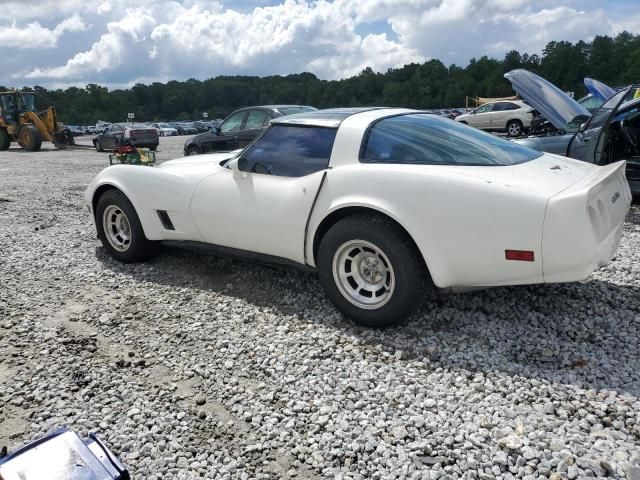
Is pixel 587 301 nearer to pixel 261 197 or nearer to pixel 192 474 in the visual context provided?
pixel 261 197

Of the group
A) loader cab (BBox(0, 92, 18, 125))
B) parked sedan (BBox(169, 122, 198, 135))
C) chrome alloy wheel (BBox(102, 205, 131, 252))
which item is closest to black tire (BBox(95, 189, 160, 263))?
chrome alloy wheel (BBox(102, 205, 131, 252))

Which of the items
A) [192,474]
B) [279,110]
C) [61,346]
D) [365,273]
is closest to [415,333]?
[365,273]

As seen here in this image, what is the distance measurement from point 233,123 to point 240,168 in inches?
297

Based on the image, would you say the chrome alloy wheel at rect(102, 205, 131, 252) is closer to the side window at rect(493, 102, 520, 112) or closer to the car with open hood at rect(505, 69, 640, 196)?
the car with open hood at rect(505, 69, 640, 196)

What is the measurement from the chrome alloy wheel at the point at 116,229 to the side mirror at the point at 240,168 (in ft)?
4.80

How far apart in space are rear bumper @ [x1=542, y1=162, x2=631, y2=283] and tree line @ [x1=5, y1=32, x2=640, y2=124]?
63818 mm

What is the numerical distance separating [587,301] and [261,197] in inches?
95.5

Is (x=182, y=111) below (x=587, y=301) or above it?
above

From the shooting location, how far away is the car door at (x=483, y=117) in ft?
71.7

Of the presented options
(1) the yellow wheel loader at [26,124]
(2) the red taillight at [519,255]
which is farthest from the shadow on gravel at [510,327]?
(1) the yellow wheel loader at [26,124]

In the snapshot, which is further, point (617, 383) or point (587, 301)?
point (587, 301)

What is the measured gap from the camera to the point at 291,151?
3.79 m

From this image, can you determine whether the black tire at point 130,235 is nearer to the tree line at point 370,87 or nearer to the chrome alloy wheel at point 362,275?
the chrome alloy wheel at point 362,275

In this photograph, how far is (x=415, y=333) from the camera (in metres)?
3.33
